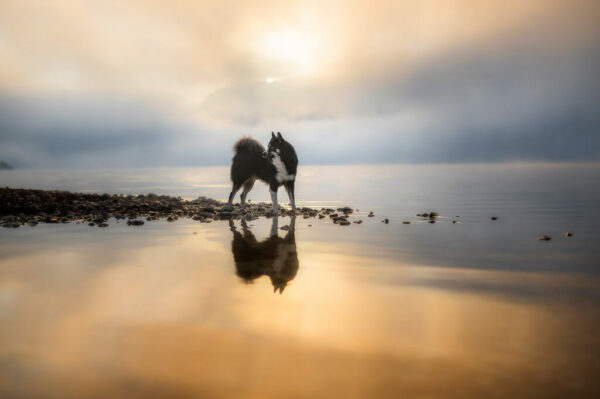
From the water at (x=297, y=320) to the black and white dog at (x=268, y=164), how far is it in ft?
19.9

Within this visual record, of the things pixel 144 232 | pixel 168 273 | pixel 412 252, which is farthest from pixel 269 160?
pixel 168 273

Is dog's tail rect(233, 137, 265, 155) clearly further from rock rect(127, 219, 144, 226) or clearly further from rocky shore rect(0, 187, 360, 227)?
rock rect(127, 219, 144, 226)

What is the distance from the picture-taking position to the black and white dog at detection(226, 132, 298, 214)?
15.9 m

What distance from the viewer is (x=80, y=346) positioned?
4.43 metres

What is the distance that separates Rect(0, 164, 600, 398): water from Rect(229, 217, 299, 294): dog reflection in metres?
0.06

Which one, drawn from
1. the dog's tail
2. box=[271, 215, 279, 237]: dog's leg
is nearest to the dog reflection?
box=[271, 215, 279, 237]: dog's leg

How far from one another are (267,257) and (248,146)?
8889 mm

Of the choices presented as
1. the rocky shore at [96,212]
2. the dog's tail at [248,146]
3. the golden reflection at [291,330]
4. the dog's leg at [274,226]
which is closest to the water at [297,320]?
the golden reflection at [291,330]

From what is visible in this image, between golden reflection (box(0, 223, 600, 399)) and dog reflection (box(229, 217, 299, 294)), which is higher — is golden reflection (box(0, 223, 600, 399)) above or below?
below

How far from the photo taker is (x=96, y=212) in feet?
52.8

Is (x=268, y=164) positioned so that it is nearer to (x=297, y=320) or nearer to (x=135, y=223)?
(x=135, y=223)

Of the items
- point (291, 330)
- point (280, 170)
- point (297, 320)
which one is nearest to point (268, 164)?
point (280, 170)

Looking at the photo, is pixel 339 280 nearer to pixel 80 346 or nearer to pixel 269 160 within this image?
pixel 80 346

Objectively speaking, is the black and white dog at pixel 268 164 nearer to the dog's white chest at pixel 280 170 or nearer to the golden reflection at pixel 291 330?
the dog's white chest at pixel 280 170
